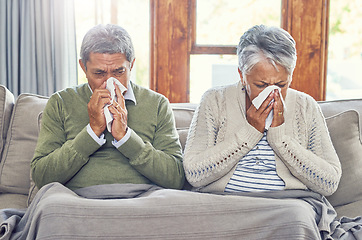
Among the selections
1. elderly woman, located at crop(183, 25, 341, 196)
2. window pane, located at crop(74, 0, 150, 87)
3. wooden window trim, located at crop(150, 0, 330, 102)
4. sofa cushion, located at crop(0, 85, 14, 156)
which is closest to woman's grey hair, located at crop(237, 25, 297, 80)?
elderly woman, located at crop(183, 25, 341, 196)

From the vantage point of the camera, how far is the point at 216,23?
11.7ft

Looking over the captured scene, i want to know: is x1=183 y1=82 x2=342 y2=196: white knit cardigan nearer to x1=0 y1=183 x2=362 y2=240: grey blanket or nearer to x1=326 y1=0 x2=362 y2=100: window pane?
x1=0 y1=183 x2=362 y2=240: grey blanket

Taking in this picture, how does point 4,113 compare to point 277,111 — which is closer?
point 277,111

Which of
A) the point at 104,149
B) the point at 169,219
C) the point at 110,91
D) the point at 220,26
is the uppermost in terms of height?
the point at 220,26

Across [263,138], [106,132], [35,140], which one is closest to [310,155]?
[263,138]

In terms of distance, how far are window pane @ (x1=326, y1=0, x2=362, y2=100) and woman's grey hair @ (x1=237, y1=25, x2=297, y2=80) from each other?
1.88 metres

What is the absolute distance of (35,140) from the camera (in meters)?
2.18

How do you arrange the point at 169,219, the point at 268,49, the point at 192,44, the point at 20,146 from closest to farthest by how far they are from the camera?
the point at 169,219
the point at 268,49
the point at 20,146
the point at 192,44

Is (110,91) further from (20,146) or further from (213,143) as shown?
(20,146)

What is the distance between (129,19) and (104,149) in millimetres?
1916

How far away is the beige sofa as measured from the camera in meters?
1.99

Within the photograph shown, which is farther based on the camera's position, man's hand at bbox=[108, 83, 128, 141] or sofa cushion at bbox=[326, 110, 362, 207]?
sofa cushion at bbox=[326, 110, 362, 207]

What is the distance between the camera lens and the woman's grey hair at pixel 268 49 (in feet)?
5.91

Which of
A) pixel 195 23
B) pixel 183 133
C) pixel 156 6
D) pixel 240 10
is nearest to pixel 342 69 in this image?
pixel 240 10
